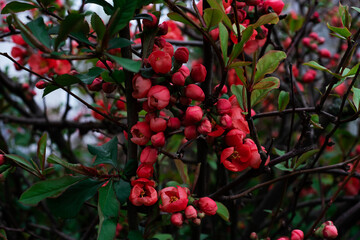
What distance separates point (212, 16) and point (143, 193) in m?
0.30

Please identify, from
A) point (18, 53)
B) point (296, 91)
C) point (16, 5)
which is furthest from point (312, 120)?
point (18, 53)

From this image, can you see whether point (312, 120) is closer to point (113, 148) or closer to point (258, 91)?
point (258, 91)

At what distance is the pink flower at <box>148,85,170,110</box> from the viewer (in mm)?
429

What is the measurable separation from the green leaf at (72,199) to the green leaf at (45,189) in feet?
0.05

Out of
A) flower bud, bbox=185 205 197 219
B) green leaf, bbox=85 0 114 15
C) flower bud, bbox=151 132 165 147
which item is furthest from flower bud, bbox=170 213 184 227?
green leaf, bbox=85 0 114 15

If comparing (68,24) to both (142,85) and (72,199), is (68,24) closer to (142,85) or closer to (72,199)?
(142,85)

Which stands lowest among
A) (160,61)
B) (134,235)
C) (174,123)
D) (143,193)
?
(134,235)

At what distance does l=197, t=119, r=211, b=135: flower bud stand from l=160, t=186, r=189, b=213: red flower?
11 cm

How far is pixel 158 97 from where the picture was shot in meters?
0.43

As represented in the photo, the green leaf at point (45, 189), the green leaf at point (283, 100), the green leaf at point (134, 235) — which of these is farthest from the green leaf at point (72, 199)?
the green leaf at point (283, 100)

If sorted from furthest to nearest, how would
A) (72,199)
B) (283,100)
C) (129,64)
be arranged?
1. (283,100)
2. (72,199)
3. (129,64)

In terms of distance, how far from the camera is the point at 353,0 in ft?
3.22

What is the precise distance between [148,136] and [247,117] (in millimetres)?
175

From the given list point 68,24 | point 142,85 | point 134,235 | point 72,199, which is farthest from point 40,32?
point 134,235
